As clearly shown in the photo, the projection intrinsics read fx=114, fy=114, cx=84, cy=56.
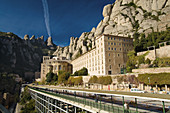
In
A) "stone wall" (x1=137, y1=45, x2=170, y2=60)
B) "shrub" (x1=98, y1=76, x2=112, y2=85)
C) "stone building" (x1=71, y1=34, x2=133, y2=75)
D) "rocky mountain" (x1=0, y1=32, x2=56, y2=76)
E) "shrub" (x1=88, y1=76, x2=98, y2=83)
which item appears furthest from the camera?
"rocky mountain" (x1=0, y1=32, x2=56, y2=76)

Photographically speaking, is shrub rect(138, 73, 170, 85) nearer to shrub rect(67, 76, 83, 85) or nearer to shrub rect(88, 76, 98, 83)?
shrub rect(88, 76, 98, 83)

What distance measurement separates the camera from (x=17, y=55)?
5600 inches

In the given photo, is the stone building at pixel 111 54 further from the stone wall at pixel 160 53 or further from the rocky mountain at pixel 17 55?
the rocky mountain at pixel 17 55

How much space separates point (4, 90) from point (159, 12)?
123 metres

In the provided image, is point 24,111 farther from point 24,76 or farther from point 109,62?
point 24,76

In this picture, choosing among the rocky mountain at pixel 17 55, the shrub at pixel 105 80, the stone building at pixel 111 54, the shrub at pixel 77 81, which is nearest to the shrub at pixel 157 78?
the shrub at pixel 105 80

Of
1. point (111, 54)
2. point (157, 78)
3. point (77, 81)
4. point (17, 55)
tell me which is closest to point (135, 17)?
point (111, 54)

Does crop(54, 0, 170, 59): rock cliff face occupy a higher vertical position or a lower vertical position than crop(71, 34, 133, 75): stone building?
higher

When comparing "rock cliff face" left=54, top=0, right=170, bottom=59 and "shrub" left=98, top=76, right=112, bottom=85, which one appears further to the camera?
"rock cliff face" left=54, top=0, right=170, bottom=59

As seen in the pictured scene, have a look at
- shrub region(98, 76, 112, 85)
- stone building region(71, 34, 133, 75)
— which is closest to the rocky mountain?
stone building region(71, 34, 133, 75)

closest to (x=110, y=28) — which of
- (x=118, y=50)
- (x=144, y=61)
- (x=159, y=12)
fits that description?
(x=159, y=12)

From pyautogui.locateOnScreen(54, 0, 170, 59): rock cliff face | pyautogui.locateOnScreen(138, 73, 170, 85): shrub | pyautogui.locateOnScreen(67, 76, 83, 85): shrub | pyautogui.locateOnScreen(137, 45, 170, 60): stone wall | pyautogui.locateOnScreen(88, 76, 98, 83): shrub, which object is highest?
pyautogui.locateOnScreen(54, 0, 170, 59): rock cliff face

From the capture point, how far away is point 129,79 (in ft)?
118

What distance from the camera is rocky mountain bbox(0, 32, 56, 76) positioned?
126062 millimetres
